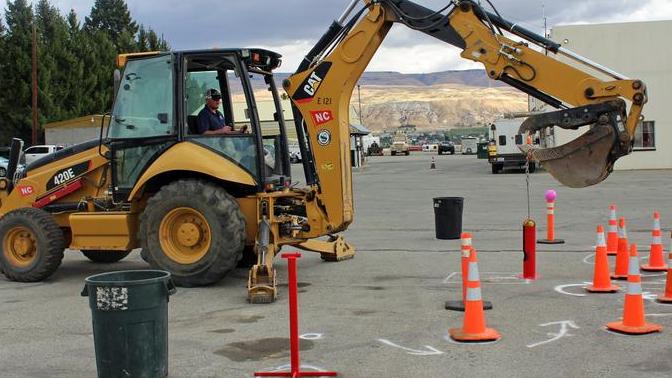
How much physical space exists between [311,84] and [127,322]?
5516mm

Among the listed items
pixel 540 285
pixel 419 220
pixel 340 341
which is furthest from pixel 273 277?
pixel 419 220

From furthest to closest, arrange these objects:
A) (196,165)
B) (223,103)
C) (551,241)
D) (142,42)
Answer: (142,42) → (551,241) → (223,103) → (196,165)

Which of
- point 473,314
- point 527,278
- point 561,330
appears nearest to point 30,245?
point 473,314

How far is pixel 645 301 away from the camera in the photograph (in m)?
8.56

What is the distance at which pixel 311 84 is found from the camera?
1045 cm

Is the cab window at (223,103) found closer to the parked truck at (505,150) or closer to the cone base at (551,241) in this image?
the cone base at (551,241)

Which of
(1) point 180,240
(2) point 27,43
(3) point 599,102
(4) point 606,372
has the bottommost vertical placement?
(4) point 606,372

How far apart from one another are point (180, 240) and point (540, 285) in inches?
184

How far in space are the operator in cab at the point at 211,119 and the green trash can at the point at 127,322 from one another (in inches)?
188

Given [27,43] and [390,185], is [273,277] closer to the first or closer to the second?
[390,185]

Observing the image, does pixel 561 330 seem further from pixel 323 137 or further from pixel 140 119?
pixel 140 119

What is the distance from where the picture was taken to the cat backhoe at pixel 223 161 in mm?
9383

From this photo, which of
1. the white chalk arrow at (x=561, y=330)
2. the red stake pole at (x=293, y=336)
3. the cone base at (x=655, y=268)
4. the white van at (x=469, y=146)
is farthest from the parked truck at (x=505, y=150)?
the white van at (x=469, y=146)

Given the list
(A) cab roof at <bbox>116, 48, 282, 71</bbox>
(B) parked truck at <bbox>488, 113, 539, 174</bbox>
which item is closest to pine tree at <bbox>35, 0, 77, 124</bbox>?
(B) parked truck at <bbox>488, 113, 539, 174</bbox>
